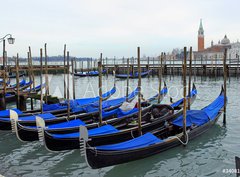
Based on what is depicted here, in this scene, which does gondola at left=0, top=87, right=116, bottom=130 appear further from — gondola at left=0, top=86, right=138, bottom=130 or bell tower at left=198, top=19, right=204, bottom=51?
bell tower at left=198, top=19, right=204, bottom=51

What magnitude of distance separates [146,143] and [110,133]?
42.8 inches

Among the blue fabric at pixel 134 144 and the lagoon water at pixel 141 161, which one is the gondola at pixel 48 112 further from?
the blue fabric at pixel 134 144

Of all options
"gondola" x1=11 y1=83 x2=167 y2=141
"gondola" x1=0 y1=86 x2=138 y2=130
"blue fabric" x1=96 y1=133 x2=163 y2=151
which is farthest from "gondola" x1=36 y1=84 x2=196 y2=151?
"gondola" x1=0 y1=86 x2=138 y2=130

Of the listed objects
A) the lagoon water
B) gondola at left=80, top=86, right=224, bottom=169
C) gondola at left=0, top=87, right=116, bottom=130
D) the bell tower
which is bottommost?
the lagoon water

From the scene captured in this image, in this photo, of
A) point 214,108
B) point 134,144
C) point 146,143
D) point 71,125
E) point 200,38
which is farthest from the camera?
point 200,38

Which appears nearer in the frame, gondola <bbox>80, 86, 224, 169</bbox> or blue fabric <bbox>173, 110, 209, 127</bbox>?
gondola <bbox>80, 86, 224, 169</bbox>

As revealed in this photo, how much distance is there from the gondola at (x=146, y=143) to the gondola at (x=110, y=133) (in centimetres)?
39

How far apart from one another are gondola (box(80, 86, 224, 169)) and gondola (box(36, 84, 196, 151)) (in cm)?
39

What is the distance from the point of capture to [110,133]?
709 cm

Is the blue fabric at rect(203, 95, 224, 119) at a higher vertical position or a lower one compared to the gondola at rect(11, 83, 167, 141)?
higher

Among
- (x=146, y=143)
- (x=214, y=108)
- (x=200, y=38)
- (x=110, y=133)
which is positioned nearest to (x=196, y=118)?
(x=214, y=108)

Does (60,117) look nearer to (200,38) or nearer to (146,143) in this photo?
(146,143)

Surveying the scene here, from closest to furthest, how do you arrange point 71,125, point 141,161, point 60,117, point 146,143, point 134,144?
point 134,144 < point 146,143 < point 141,161 < point 71,125 < point 60,117

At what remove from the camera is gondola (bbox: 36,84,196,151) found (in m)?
6.53
